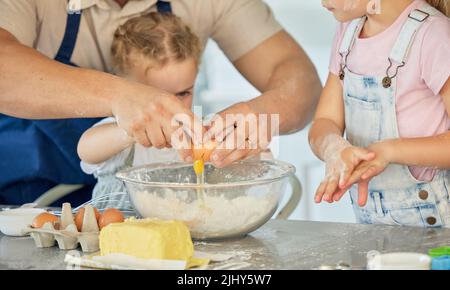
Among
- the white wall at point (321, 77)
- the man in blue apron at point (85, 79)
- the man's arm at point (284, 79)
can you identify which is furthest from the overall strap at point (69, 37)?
the white wall at point (321, 77)

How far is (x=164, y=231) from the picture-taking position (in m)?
1.21

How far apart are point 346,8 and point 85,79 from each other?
52cm

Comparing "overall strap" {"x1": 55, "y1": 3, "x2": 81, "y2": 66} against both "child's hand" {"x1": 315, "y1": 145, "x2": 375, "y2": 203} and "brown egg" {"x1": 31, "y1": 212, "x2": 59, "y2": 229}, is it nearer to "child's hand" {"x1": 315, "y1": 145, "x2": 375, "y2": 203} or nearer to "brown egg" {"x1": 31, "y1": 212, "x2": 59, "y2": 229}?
"brown egg" {"x1": 31, "y1": 212, "x2": 59, "y2": 229}

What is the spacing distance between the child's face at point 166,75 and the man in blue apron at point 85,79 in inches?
4.8

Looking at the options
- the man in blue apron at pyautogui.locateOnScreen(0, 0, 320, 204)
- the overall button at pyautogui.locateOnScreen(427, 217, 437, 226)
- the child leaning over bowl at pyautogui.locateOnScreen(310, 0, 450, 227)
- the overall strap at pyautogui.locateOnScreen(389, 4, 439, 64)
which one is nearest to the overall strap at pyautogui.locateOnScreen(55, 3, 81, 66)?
the man in blue apron at pyautogui.locateOnScreen(0, 0, 320, 204)

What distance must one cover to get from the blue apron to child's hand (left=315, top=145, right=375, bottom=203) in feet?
2.79

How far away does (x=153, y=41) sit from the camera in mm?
1949

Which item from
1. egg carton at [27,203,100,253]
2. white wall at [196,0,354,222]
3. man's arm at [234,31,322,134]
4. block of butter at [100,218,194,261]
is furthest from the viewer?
white wall at [196,0,354,222]

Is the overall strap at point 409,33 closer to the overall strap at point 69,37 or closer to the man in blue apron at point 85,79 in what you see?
the man in blue apron at point 85,79

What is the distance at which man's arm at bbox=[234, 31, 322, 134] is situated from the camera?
1879 millimetres

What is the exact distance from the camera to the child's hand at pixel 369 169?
1.42 metres
